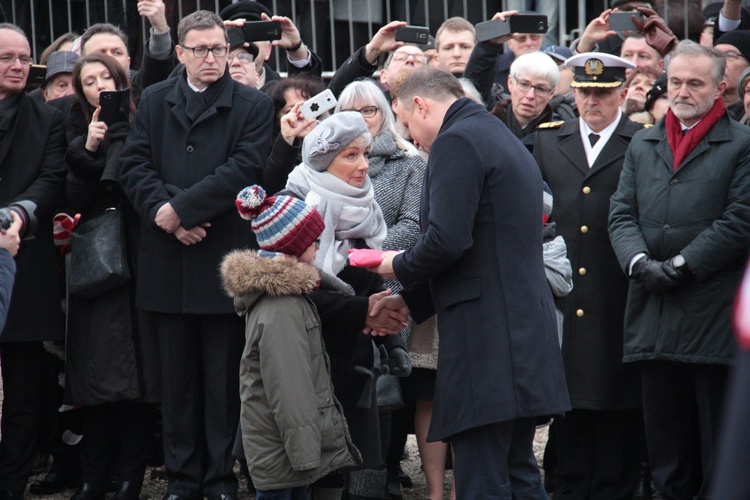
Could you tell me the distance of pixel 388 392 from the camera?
5.02 metres

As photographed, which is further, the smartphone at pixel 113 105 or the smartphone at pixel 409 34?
the smartphone at pixel 409 34

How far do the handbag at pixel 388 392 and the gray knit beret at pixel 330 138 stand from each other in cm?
99

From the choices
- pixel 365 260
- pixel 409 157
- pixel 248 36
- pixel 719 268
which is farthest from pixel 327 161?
pixel 248 36

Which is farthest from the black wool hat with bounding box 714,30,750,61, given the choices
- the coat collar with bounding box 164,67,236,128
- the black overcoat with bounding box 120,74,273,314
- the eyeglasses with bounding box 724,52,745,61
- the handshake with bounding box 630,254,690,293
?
Answer: the coat collar with bounding box 164,67,236,128

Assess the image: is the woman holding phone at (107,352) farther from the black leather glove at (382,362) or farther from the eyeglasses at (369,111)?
the black leather glove at (382,362)

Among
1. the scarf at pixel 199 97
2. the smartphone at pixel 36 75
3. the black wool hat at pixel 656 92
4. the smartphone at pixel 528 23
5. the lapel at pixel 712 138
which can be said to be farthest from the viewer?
the smartphone at pixel 528 23

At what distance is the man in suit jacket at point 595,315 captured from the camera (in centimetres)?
547

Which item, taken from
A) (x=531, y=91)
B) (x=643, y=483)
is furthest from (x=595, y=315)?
(x=531, y=91)

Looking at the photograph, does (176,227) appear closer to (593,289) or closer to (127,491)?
(127,491)

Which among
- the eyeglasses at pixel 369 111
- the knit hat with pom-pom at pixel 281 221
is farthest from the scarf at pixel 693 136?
the knit hat with pom-pom at pixel 281 221

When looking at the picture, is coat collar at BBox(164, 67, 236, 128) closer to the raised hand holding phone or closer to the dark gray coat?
the raised hand holding phone

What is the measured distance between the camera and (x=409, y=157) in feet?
18.2

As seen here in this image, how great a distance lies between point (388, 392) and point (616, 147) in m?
1.74

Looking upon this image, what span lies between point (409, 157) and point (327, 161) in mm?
917
